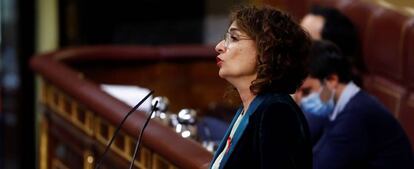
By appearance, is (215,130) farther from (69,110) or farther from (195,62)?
(195,62)

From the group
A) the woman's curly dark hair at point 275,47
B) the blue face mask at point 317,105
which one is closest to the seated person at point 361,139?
the blue face mask at point 317,105

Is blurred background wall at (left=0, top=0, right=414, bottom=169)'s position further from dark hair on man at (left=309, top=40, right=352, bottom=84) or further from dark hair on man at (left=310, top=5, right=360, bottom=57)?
dark hair on man at (left=309, top=40, right=352, bottom=84)

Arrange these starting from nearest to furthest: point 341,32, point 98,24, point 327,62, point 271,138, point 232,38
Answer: point 271,138
point 232,38
point 327,62
point 341,32
point 98,24

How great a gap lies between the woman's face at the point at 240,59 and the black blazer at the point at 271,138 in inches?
2.6

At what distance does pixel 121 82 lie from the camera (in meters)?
5.71

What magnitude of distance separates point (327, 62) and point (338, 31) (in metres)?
0.60

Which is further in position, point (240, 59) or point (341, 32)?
point (341, 32)

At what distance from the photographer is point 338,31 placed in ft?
15.1

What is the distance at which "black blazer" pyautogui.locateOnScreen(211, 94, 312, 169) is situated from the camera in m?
2.35

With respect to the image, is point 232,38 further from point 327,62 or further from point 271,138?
point 327,62

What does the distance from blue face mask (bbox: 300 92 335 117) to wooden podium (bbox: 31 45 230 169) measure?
2.18ft

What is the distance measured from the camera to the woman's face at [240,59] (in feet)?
8.00

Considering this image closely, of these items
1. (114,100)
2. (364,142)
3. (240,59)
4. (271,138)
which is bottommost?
(114,100)

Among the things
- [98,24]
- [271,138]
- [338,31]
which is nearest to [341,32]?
[338,31]
